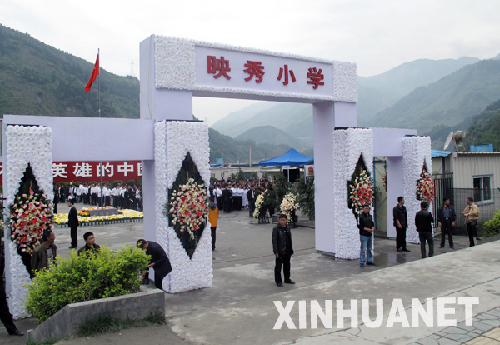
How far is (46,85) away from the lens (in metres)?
60.2

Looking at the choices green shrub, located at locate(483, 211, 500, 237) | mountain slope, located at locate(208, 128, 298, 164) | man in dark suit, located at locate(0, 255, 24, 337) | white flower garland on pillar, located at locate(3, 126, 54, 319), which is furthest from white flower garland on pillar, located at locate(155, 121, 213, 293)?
mountain slope, located at locate(208, 128, 298, 164)

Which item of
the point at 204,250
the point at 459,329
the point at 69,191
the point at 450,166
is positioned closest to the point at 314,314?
the point at 459,329

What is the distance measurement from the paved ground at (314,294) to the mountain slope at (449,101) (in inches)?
3752

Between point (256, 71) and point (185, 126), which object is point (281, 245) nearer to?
point (185, 126)

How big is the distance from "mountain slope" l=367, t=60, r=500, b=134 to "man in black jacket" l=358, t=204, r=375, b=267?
95273 mm

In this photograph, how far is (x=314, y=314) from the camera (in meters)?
5.75

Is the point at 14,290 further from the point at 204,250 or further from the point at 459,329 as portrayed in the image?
the point at 459,329

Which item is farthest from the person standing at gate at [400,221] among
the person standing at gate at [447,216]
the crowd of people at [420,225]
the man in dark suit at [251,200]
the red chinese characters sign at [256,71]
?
the man in dark suit at [251,200]

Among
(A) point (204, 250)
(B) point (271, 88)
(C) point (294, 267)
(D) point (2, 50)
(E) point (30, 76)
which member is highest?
(D) point (2, 50)

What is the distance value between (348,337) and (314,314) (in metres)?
0.85

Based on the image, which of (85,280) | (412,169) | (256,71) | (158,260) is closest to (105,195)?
(256,71)

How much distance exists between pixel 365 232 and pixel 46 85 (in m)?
62.0

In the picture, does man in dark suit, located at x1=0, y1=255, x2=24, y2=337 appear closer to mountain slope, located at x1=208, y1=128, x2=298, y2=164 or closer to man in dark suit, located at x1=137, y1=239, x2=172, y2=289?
man in dark suit, located at x1=137, y1=239, x2=172, y2=289

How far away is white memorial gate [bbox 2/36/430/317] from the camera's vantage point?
7.59 metres
